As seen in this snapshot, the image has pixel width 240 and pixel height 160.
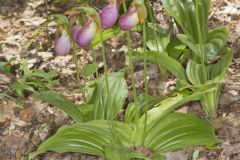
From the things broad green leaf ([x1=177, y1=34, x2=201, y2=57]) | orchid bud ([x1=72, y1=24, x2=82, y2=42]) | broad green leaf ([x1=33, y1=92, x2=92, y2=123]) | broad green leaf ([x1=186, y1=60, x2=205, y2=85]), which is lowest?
broad green leaf ([x1=33, y1=92, x2=92, y2=123])

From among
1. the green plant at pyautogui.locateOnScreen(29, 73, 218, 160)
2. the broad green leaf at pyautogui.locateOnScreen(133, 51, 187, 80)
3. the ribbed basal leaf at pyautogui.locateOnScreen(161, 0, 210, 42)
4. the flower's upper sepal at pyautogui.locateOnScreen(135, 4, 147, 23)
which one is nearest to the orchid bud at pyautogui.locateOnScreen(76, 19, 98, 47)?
the flower's upper sepal at pyautogui.locateOnScreen(135, 4, 147, 23)

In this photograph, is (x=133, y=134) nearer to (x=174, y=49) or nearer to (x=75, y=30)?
(x=75, y=30)

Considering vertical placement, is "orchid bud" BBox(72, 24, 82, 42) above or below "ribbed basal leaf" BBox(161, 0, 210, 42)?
below

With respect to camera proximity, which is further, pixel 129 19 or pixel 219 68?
pixel 219 68

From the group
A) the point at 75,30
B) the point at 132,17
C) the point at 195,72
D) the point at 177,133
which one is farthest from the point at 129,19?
the point at 195,72

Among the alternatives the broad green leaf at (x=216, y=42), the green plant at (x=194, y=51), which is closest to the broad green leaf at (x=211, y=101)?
the green plant at (x=194, y=51)

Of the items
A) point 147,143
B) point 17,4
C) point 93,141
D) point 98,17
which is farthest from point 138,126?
point 17,4

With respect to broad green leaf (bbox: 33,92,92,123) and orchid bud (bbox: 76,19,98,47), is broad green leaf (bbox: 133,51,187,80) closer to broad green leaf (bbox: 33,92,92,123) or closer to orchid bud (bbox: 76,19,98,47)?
broad green leaf (bbox: 33,92,92,123)
